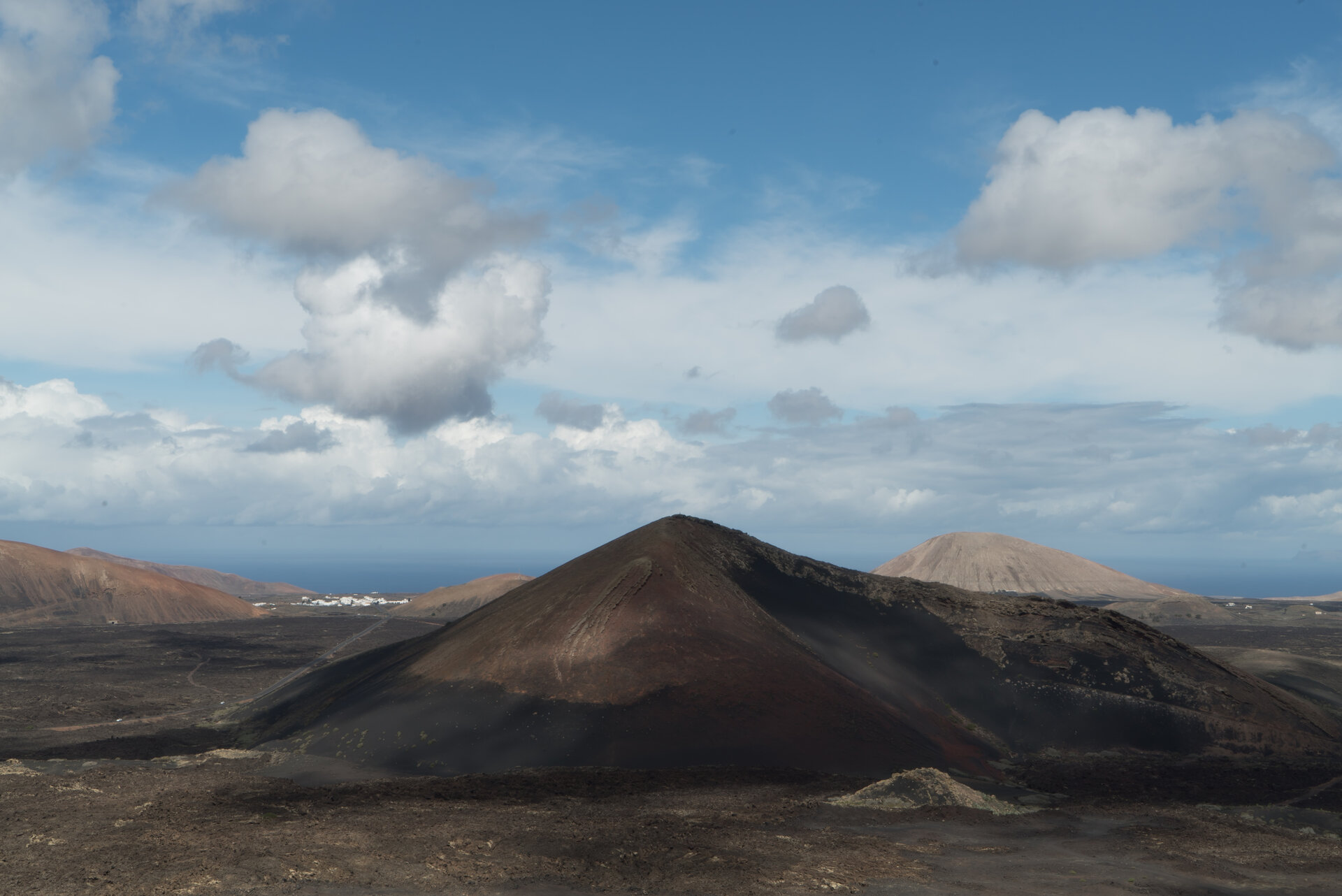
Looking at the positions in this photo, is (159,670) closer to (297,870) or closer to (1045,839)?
(297,870)

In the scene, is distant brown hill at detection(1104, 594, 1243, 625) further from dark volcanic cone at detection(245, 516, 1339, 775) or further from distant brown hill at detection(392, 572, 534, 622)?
dark volcanic cone at detection(245, 516, 1339, 775)

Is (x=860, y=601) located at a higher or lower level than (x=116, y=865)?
higher

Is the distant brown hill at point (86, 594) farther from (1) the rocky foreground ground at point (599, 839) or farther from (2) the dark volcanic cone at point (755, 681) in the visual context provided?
(1) the rocky foreground ground at point (599, 839)

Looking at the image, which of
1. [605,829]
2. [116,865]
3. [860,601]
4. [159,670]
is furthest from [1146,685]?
[159,670]

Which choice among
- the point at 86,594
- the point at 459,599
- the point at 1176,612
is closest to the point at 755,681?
the point at 459,599

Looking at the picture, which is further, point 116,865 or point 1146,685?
point 1146,685

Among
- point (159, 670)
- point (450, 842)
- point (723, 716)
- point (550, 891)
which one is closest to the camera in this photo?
point (550, 891)
